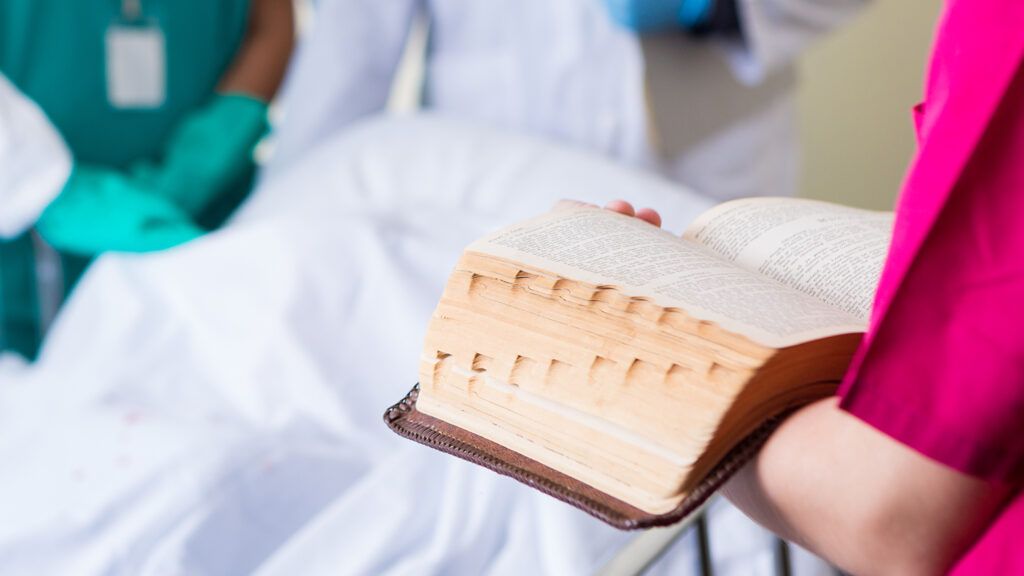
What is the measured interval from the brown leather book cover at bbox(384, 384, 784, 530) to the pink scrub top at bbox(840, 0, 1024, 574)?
2.1 inches

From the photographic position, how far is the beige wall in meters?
1.92

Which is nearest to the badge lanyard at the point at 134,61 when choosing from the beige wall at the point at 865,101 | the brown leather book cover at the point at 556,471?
the beige wall at the point at 865,101

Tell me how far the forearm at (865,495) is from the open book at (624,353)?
17 millimetres

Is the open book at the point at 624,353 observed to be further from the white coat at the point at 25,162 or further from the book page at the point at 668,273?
the white coat at the point at 25,162

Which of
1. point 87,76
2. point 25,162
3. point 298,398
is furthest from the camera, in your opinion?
point 87,76

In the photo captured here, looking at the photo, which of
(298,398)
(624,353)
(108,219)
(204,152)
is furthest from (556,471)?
(204,152)

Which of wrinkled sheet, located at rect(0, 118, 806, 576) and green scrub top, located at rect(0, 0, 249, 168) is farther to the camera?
green scrub top, located at rect(0, 0, 249, 168)

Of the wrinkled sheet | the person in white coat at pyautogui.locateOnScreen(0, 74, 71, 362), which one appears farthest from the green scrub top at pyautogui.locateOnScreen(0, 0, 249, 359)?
the wrinkled sheet

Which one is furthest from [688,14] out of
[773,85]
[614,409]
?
[614,409]

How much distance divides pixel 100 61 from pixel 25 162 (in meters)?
0.29

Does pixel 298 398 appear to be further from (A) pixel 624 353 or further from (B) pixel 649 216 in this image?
(A) pixel 624 353

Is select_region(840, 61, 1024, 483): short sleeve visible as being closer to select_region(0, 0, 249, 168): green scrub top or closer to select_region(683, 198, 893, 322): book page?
select_region(683, 198, 893, 322): book page

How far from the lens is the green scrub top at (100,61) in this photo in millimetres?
1480

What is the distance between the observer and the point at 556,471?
39 centimetres
